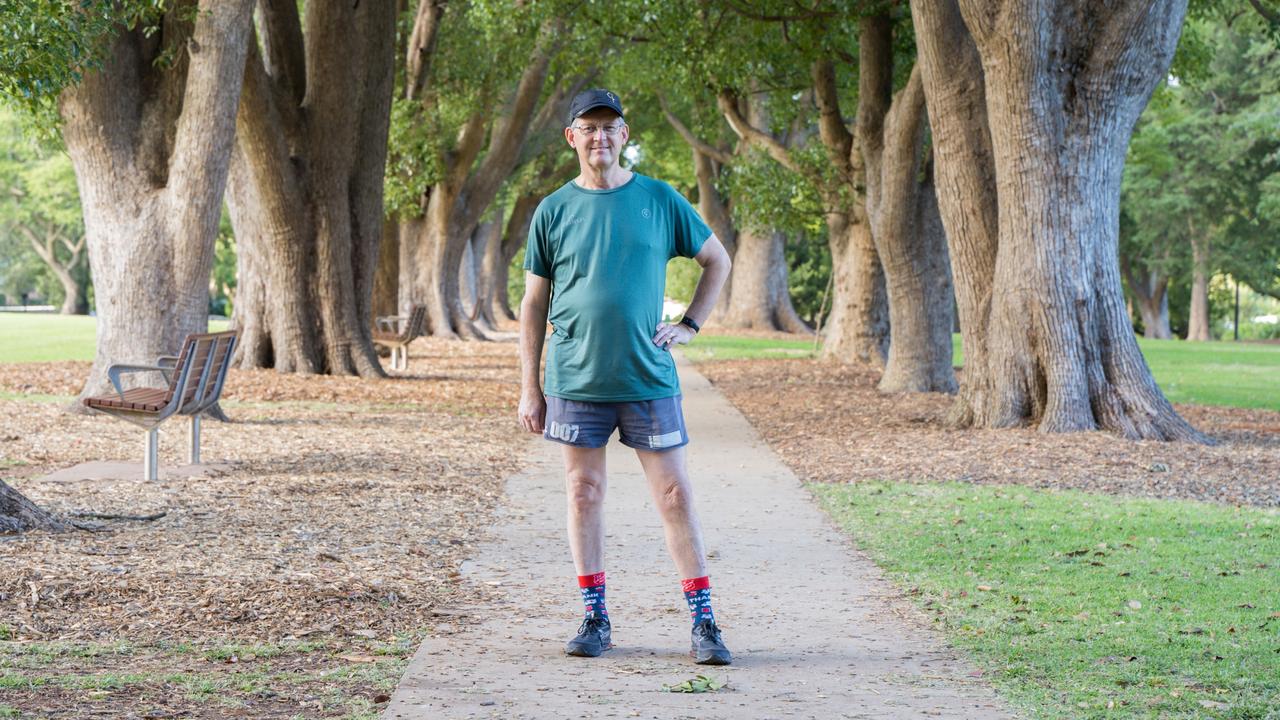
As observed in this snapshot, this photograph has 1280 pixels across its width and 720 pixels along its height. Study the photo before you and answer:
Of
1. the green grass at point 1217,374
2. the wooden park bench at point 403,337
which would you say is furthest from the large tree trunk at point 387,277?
the green grass at point 1217,374

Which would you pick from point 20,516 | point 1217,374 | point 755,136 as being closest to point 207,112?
point 20,516

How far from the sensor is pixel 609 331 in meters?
5.07

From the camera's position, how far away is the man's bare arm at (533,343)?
529cm

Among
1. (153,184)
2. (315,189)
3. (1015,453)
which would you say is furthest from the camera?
(315,189)

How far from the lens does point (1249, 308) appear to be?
8725 centimetres

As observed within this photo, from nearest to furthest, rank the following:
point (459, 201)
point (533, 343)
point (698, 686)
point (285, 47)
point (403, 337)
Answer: point (698, 686) → point (533, 343) → point (285, 47) → point (403, 337) → point (459, 201)

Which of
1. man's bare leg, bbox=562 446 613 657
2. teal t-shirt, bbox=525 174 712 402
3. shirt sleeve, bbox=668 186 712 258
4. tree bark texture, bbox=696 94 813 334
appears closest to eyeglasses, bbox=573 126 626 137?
teal t-shirt, bbox=525 174 712 402

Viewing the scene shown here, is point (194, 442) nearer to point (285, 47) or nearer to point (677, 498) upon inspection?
point (677, 498)

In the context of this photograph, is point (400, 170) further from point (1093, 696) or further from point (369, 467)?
point (1093, 696)

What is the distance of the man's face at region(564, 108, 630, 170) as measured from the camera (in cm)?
506

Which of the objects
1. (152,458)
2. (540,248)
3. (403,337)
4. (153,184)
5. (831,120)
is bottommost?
(152,458)

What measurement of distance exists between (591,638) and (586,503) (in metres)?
0.47

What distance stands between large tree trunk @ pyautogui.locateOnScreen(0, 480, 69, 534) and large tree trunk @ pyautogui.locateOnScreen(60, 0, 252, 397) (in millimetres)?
5899

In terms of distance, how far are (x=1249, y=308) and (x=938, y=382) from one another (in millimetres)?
75748
